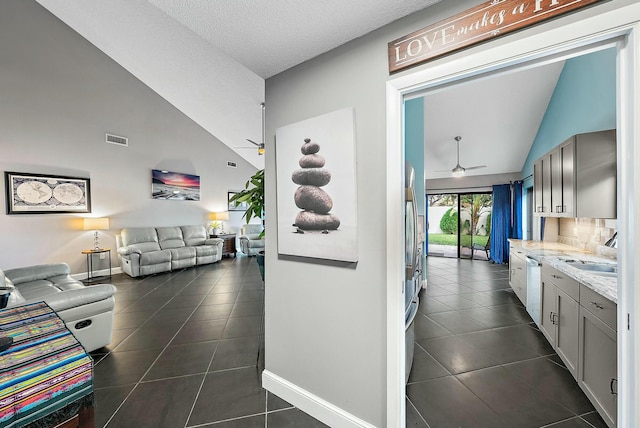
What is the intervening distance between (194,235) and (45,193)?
290cm

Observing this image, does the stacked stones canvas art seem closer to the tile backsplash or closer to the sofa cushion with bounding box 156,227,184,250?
the tile backsplash

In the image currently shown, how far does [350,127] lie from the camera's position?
1.45m

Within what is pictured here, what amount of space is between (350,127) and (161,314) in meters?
3.50

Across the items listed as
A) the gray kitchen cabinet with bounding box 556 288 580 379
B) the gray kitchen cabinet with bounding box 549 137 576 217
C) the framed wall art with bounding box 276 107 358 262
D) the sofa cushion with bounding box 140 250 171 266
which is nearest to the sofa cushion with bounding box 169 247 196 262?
the sofa cushion with bounding box 140 250 171 266

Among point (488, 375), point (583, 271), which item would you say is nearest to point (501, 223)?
point (583, 271)

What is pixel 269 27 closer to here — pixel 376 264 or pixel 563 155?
pixel 376 264

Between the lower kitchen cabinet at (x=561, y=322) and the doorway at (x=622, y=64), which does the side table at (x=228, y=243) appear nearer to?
the lower kitchen cabinet at (x=561, y=322)

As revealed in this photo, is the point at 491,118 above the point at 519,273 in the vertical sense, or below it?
above

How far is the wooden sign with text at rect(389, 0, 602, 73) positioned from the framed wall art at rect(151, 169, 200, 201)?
21.5ft

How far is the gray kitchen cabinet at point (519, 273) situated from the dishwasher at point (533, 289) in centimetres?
17

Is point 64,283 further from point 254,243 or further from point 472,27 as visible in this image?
point 472,27

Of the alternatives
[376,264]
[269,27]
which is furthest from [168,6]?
[376,264]

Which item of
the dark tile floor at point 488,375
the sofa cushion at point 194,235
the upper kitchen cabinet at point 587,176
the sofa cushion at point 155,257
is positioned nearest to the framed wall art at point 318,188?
the dark tile floor at point 488,375

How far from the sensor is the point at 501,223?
22.2ft
